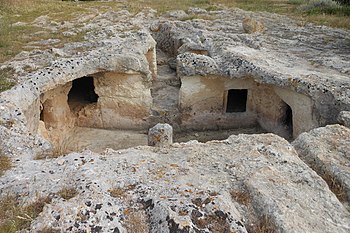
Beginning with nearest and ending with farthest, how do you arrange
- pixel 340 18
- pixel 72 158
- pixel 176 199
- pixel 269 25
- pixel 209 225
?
1. pixel 209 225
2. pixel 176 199
3. pixel 72 158
4. pixel 269 25
5. pixel 340 18

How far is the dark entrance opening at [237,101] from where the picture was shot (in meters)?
12.4

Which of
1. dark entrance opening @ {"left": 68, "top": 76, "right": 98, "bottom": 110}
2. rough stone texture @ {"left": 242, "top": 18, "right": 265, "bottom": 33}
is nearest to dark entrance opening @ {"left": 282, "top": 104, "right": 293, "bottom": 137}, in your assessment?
rough stone texture @ {"left": 242, "top": 18, "right": 265, "bottom": 33}

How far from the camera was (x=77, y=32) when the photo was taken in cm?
1338

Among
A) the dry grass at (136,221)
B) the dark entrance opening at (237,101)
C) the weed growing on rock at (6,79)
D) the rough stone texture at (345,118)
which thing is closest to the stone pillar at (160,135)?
the weed growing on rock at (6,79)

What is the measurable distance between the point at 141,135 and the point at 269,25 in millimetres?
8100

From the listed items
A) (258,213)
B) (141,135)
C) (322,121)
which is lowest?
(141,135)

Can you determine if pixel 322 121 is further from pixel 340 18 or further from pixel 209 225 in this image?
pixel 340 18

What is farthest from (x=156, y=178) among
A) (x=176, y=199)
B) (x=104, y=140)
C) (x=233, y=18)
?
(x=233, y=18)

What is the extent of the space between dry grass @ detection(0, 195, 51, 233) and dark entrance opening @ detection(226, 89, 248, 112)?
8.69 meters

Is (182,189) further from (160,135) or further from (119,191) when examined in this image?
(160,135)

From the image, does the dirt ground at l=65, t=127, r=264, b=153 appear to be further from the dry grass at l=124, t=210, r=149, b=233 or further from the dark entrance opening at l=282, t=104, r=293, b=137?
the dry grass at l=124, t=210, r=149, b=233

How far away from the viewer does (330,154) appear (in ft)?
18.9

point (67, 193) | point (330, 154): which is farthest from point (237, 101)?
point (67, 193)

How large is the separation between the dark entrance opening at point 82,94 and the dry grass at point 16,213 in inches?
294
